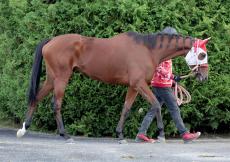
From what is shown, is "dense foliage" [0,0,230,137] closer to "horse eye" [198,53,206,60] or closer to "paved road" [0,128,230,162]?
"paved road" [0,128,230,162]

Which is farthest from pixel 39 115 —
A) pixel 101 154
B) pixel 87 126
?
pixel 101 154

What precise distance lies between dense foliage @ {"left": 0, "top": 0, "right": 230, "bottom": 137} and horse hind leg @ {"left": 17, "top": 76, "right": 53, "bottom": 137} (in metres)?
0.78

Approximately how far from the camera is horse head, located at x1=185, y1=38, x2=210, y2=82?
10.4 metres

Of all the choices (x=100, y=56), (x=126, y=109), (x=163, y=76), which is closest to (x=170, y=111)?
(x=163, y=76)

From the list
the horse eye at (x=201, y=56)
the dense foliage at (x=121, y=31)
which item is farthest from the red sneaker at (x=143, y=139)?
the horse eye at (x=201, y=56)

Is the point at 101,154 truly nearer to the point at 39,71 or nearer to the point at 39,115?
the point at 39,71

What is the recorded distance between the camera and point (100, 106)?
11.5 metres

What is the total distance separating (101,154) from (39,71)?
2998 millimetres

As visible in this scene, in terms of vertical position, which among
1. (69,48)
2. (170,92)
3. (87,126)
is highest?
(69,48)

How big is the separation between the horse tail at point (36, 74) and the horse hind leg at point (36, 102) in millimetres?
75

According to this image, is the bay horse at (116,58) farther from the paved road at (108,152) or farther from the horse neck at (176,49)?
the paved road at (108,152)

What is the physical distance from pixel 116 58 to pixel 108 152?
2389 millimetres

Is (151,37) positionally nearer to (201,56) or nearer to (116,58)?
(116,58)

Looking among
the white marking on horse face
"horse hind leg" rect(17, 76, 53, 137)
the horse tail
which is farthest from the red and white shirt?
the horse tail
